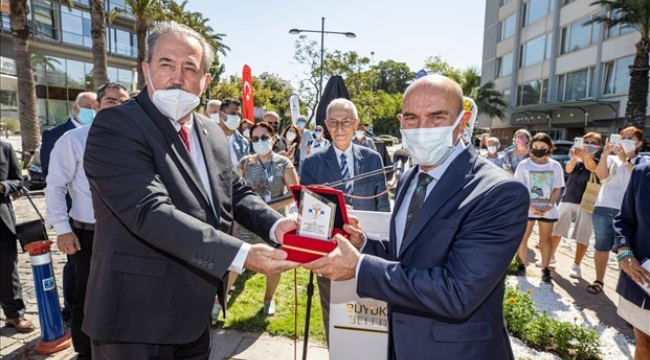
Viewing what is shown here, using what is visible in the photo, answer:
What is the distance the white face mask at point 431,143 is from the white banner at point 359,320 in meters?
0.89

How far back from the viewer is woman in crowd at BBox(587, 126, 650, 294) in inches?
206

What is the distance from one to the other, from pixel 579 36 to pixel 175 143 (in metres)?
32.7

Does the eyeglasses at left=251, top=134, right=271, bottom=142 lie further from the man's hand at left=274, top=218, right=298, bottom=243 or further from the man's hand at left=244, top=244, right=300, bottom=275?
the man's hand at left=244, top=244, right=300, bottom=275

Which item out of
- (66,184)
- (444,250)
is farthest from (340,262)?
(66,184)

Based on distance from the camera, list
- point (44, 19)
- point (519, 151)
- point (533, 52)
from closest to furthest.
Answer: point (519, 151) < point (44, 19) < point (533, 52)

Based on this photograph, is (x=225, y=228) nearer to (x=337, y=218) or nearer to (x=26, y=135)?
(x=337, y=218)

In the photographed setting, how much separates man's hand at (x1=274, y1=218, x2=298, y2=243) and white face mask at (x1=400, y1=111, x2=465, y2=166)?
0.83 m

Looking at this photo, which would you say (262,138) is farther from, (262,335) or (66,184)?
(262,335)

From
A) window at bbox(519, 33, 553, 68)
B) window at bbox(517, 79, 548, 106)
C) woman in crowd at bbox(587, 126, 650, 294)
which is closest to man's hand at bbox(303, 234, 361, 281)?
woman in crowd at bbox(587, 126, 650, 294)

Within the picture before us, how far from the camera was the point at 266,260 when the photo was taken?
200cm

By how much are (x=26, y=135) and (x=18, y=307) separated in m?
14.6

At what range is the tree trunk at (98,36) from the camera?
14.3m

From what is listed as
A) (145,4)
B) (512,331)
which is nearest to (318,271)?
(512,331)

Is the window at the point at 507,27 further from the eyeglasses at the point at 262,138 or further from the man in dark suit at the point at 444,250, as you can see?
the man in dark suit at the point at 444,250
